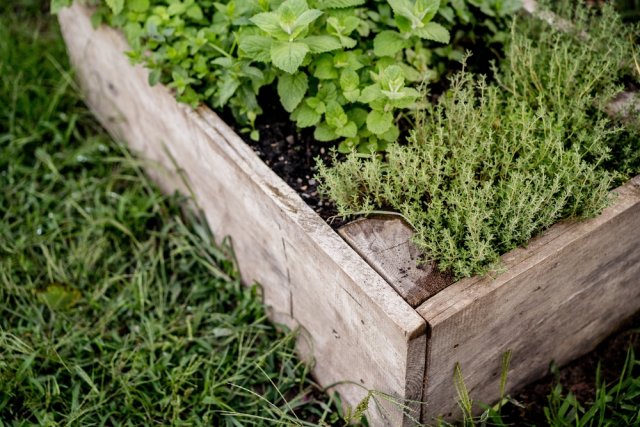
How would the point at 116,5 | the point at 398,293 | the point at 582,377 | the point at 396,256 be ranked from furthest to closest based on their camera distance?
the point at 116,5 → the point at 582,377 → the point at 396,256 → the point at 398,293

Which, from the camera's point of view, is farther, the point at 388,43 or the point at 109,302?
the point at 109,302

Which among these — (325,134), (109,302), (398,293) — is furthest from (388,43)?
(109,302)

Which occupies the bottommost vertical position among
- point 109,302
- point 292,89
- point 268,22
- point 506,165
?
point 109,302

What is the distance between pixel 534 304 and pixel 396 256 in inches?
17.5

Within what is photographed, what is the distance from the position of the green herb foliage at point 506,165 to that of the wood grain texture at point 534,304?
64mm

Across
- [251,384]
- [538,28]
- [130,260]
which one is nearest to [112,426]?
[251,384]

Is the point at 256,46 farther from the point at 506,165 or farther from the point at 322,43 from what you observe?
the point at 506,165

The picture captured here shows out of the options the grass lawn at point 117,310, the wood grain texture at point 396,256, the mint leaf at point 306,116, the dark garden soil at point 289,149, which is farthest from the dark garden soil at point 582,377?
the mint leaf at point 306,116

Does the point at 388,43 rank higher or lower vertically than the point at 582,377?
higher

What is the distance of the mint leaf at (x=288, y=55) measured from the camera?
Result: 6.77 ft

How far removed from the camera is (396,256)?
1.99 m

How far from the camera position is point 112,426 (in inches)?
92.4

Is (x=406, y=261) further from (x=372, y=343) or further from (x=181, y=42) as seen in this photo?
(x=181, y=42)

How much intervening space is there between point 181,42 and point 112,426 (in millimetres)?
1388
